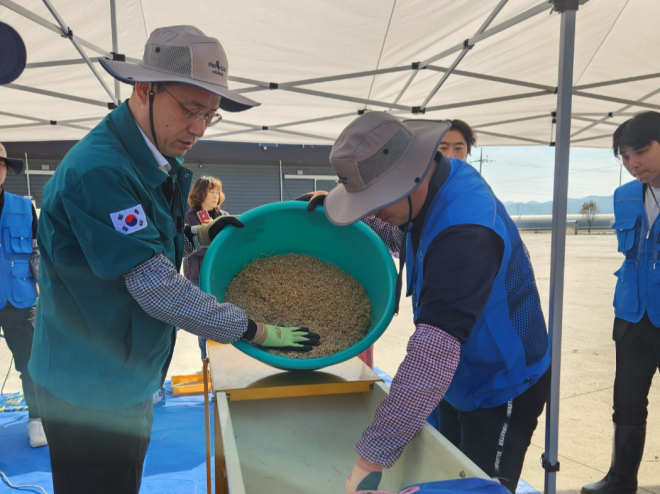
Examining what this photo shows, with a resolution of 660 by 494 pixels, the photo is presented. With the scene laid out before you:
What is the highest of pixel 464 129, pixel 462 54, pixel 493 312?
pixel 462 54

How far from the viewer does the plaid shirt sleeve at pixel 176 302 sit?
3.54ft

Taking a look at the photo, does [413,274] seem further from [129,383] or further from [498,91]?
[498,91]

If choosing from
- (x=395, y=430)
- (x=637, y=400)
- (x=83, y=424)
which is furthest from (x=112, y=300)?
(x=637, y=400)

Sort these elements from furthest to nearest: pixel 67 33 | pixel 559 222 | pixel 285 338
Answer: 1. pixel 67 33
2. pixel 559 222
3. pixel 285 338

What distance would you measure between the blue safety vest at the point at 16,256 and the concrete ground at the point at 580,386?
130cm

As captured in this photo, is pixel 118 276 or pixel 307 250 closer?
pixel 118 276

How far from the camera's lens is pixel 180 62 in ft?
3.72

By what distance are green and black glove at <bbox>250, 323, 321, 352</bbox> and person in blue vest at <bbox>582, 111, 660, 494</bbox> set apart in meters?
1.53

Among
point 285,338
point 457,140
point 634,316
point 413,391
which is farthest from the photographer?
point 457,140

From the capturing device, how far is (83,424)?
1.16 m

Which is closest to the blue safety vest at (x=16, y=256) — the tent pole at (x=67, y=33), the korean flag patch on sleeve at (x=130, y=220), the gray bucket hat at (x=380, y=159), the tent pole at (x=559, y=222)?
the tent pole at (x=67, y=33)

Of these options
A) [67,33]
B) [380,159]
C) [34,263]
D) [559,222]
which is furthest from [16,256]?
[559,222]

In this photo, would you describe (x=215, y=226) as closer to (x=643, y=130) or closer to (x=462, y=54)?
(x=643, y=130)

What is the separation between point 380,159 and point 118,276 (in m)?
0.64
